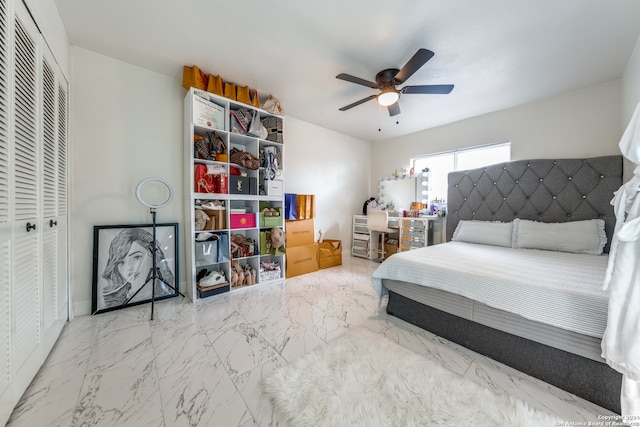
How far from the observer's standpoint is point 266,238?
303 centimetres

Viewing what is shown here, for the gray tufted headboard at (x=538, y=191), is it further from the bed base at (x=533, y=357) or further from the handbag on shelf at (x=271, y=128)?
the handbag on shelf at (x=271, y=128)

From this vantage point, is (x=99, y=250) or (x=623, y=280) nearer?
(x=623, y=280)

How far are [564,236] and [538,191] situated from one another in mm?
666

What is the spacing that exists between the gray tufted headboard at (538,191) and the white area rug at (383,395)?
2372 mm

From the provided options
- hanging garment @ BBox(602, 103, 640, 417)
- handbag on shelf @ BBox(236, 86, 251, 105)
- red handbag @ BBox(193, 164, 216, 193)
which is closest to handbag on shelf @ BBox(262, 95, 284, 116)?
handbag on shelf @ BBox(236, 86, 251, 105)

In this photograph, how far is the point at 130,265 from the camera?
7.53ft

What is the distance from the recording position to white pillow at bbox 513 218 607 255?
226 cm

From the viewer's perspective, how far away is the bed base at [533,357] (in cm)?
117

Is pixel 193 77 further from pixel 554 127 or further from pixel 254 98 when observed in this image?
pixel 554 127

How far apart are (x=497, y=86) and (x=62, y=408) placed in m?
4.35

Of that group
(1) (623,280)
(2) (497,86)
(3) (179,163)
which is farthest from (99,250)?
(2) (497,86)

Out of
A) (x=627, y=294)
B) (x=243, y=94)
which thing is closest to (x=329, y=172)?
(x=243, y=94)

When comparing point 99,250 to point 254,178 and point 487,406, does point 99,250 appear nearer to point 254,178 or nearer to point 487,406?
point 254,178

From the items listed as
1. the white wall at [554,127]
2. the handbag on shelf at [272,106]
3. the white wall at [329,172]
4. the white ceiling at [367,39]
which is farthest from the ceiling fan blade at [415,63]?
the white wall at [554,127]
